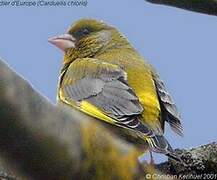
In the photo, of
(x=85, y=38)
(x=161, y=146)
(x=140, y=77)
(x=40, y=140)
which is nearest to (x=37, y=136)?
(x=40, y=140)

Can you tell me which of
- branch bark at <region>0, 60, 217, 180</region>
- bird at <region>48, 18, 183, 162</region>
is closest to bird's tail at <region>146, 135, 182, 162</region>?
bird at <region>48, 18, 183, 162</region>

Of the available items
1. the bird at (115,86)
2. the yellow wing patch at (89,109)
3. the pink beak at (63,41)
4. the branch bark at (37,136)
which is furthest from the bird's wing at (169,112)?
the branch bark at (37,136)

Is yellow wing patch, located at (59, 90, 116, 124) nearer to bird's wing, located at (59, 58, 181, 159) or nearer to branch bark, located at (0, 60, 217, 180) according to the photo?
bird's wing, located at (59, 58, 181, 159)

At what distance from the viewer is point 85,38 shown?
1.12 metres

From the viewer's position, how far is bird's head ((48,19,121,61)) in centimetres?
105

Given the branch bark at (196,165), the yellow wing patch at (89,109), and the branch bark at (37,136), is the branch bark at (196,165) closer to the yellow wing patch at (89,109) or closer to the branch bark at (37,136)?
the yellow wing patch at (89,109)

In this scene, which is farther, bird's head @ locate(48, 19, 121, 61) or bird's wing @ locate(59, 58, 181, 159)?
bird's head @ locate(48, 19, 121, 61)

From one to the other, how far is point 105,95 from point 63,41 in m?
0.19

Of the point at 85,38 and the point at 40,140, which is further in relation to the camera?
the point at 85,38

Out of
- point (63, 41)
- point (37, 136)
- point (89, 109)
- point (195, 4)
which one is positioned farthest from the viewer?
point (63, 41)

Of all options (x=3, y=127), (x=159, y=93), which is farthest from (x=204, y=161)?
(x=3, y=127)

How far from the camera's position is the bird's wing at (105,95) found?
0.84m

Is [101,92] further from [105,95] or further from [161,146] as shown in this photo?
[161,146]

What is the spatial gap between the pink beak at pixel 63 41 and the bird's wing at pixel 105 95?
0.12 ft
